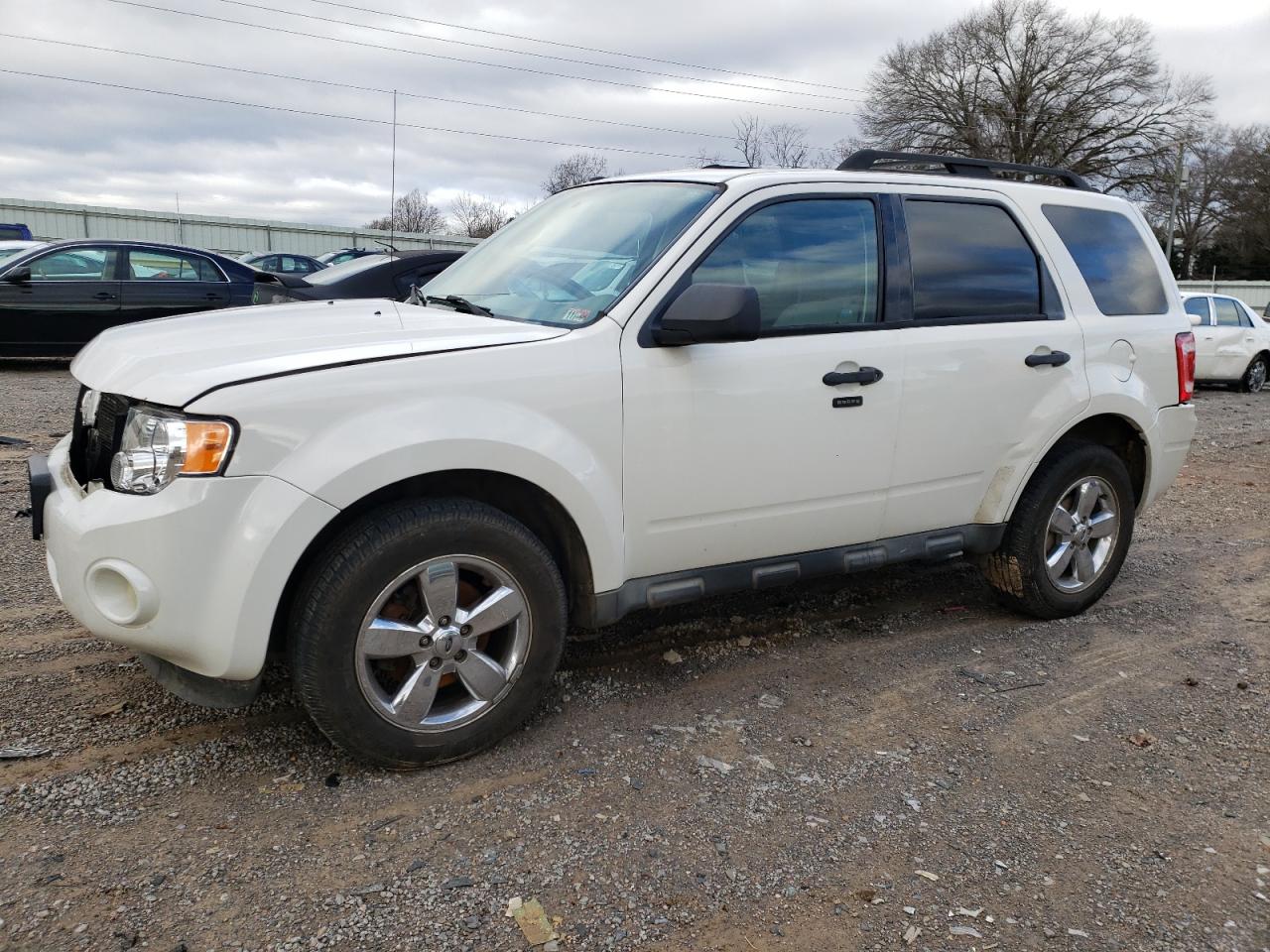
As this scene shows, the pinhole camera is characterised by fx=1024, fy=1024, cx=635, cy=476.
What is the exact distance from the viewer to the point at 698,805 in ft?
10.0

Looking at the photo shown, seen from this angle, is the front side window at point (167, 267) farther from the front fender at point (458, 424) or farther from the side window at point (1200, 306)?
the side window at point (1200, 306)

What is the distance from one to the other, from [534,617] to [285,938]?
116 centimetres

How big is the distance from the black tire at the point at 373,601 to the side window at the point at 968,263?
1.90 m

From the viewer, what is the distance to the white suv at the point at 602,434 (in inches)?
110

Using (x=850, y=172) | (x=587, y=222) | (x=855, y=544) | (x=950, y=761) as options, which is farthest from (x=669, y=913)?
(x=850, y=172)

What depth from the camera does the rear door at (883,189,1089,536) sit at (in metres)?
4.01

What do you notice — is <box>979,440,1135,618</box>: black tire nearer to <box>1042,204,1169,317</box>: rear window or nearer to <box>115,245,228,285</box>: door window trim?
<box>1042,204,1169,317</box>: rear window

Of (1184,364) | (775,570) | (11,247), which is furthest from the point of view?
(11,247)

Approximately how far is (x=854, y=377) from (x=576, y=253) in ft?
3.69

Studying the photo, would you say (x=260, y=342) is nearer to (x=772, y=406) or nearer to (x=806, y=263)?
(x=772, y=406)

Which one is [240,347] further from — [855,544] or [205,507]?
[855,544]

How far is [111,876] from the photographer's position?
2605 millimetres

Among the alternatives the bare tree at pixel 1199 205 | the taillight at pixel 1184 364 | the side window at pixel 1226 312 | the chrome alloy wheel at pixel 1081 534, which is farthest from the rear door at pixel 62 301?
the bare tree at pixel 1199 205

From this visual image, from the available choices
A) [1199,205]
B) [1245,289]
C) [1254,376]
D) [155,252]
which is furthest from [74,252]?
[1199,205]
